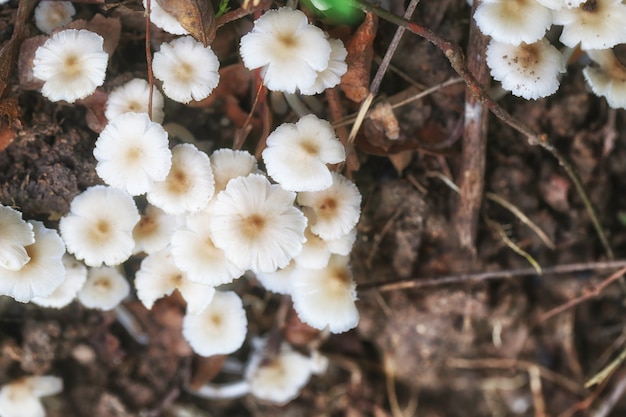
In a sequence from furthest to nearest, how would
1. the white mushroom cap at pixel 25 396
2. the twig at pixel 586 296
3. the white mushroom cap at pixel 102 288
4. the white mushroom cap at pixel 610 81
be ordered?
the twig at pixel 586 296 → the white mushroom cap at pixel 25 396 → the white mushroom cap at pixel 102 288 → the white mushroom cap at pixel 610 81

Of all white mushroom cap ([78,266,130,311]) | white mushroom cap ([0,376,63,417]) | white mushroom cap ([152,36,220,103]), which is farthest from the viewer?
white mushroom cap ([0,376,63,417])

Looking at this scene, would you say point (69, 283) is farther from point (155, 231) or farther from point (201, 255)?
point (201, 255)

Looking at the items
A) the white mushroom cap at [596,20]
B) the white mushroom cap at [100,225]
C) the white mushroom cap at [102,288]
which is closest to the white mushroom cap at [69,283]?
the white mushroom cap at [102,288]

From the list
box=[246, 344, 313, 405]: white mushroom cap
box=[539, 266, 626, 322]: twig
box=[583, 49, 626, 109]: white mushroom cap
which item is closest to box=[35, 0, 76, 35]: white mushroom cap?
box=[246, 344, 313, 405]: white mushroom cap

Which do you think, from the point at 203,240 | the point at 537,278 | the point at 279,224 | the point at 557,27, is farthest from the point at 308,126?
the point at 537,278

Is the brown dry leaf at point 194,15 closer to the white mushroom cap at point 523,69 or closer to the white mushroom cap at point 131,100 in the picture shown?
the white mushroom cap at point 131,100

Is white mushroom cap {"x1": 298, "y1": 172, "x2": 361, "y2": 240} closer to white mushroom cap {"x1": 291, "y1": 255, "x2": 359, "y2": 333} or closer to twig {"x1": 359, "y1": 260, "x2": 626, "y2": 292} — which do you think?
white mushroom cap {"x1": 291, "y1": 255, "x2": 359, "y2": 333}
